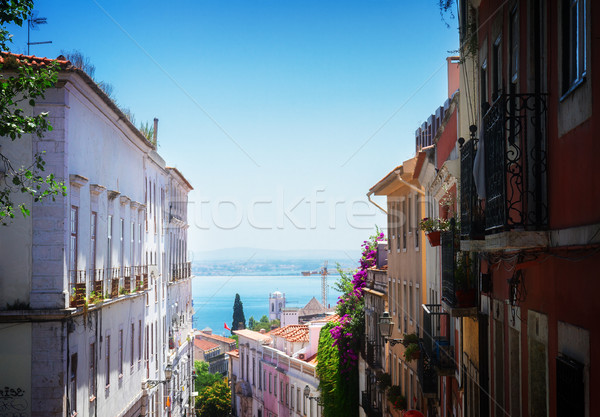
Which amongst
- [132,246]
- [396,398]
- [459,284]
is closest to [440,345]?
[459,284]

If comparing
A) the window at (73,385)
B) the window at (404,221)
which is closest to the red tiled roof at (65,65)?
the window at (73,385)

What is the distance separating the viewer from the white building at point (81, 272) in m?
16.2

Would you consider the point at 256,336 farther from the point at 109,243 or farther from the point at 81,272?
the point at 81,272

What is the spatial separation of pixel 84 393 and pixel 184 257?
29216mm

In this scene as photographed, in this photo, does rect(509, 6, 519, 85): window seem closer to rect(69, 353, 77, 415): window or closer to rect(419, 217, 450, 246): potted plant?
rect(419, 217, 450, 246): potted plant

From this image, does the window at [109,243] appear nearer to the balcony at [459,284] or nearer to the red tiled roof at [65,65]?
the red tiled roof at [65,65]

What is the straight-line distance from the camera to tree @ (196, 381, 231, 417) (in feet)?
223

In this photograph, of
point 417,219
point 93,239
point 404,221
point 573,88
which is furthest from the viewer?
point 404,221

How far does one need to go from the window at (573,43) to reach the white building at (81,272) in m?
12.3

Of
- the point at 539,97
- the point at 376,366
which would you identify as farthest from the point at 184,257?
the point at 539,97

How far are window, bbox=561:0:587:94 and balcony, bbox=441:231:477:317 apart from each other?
5.84m

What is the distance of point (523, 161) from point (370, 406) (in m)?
21.3

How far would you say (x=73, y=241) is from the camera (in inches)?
693

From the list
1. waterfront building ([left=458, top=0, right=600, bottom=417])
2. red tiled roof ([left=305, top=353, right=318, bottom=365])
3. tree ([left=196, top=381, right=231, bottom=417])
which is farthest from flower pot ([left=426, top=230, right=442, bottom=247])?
tree ([left=196, top=381, right=231, bottom=417])
